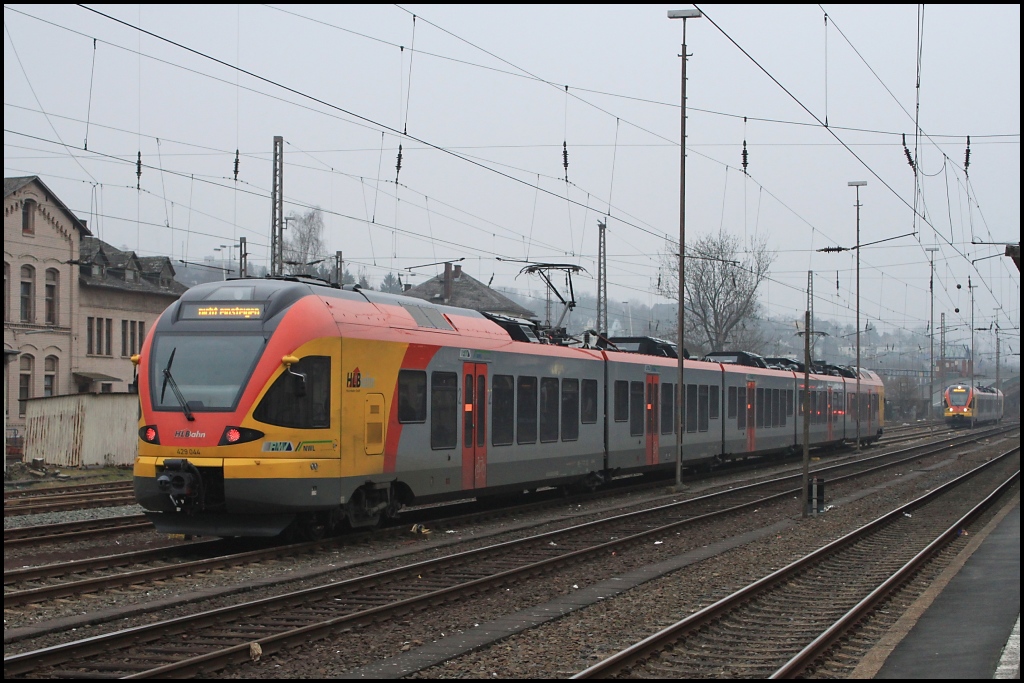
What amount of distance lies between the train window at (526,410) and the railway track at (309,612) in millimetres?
2632

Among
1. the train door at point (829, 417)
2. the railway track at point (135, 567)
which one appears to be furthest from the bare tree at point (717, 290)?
the railway track at point (135, 567)

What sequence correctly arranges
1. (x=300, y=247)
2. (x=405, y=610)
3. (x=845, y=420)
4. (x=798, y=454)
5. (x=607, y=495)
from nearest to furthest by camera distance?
(x=405, y=610) < (x=607, y=495) < (x=798, y=454) < (x=845, y=420) < (x=300, y=247)

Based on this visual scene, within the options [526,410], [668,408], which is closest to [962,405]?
[668,408]

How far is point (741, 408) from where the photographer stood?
1257 inches

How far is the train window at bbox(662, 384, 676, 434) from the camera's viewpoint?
26033 mm

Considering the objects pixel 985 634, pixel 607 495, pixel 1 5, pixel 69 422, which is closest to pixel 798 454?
pixel 607 495

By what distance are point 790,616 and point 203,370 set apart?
7438 mm

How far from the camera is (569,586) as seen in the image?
12055 mm

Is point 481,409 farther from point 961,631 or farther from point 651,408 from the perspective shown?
point 961,631

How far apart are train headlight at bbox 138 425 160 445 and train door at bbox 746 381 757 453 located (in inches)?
865

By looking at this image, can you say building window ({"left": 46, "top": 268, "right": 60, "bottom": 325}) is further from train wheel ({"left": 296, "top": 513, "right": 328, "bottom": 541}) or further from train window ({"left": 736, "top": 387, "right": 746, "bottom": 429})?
train wheel ({"left": 296, "top": 513, "right": 328, "bottom": 541})

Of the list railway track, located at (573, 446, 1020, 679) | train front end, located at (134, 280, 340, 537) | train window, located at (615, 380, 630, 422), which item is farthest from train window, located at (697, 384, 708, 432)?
train front end, located at (134, 280, 340, 537)

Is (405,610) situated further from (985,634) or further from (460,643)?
(985,634)

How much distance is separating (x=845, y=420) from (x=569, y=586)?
35.0m
